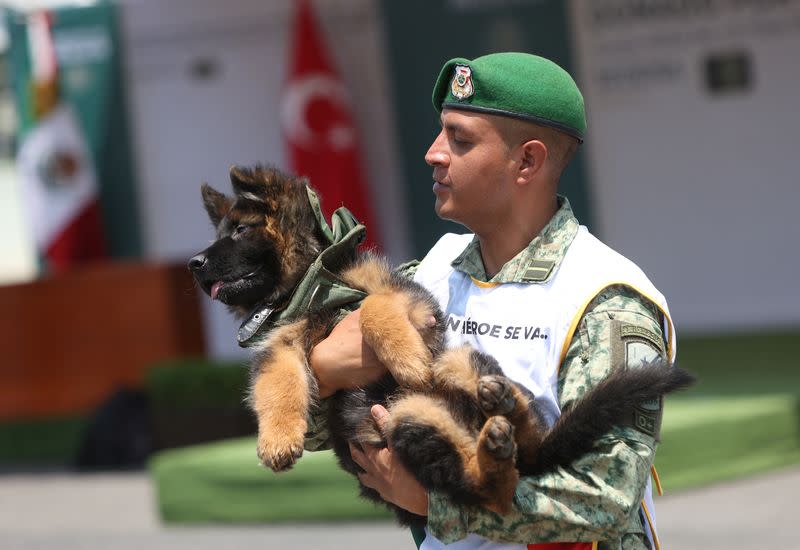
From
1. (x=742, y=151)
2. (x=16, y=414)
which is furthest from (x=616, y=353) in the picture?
(x=16, y=414)

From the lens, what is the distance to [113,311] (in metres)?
11.2

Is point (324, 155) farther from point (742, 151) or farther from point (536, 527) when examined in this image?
point (536, 527)

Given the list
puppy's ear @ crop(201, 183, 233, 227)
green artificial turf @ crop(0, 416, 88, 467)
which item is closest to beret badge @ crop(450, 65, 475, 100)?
puppy's ear @ crop(201, 183, 233, 227)

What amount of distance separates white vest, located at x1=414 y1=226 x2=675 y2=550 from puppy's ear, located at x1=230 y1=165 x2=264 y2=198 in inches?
26.2

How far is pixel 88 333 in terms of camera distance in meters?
11.3

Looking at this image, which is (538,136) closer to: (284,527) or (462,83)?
(462,83)

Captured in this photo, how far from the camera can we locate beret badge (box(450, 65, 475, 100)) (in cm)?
269

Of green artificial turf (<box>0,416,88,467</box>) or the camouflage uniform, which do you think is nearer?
the camouflage uniform

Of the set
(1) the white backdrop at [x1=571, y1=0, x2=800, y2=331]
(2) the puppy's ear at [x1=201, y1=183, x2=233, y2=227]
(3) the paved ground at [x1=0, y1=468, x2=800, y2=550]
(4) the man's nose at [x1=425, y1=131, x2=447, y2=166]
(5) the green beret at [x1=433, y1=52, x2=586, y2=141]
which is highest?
(5) the green beret at [x1=433, y1=52, x2=586, y2=141]

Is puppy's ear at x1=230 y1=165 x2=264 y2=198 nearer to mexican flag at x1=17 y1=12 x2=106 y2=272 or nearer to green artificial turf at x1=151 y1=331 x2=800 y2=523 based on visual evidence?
green artificial turf at x1=151 y1=331 x2=800 y2=523

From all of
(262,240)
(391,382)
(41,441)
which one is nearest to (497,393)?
(391,382)

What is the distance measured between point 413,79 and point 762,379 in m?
3.87

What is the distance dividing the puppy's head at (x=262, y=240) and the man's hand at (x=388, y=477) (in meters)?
0.48

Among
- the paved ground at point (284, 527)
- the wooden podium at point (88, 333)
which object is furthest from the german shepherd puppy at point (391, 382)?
the wooden podium at point (88, 333)
